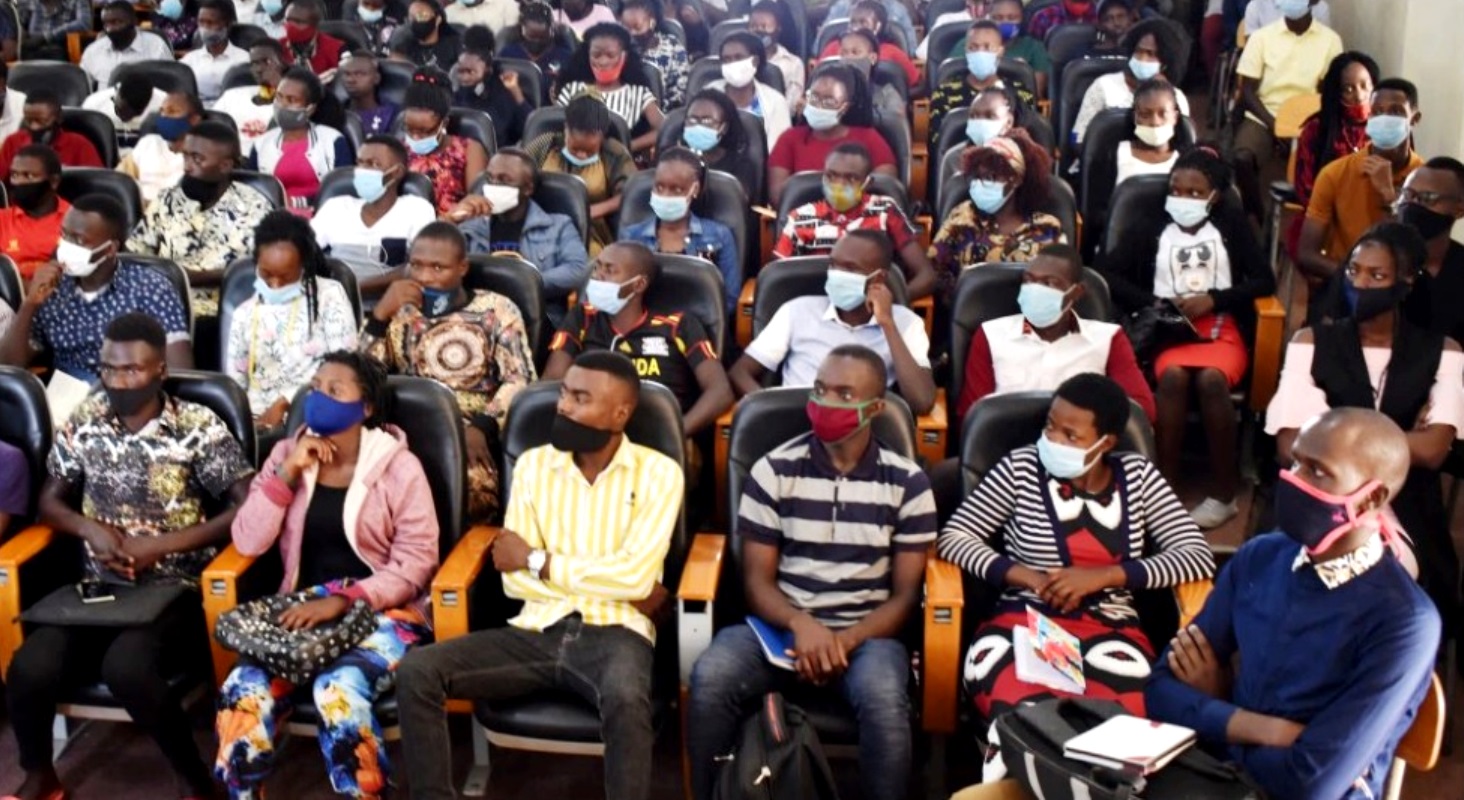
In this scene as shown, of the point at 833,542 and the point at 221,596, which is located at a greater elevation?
the point at 833,542

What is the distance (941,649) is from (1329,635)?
0.87 meters

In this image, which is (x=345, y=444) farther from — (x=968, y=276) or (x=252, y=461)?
(x=968, y=276)

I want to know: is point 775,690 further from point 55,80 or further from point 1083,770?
point 55,80

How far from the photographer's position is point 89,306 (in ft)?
15.0

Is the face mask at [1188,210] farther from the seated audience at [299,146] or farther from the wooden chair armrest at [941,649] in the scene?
the seated audience at [299,146]

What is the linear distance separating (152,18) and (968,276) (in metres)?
6.67

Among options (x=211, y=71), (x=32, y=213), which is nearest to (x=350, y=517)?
(x=32, y=213)

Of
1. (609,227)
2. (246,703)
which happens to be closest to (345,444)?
(246,703)

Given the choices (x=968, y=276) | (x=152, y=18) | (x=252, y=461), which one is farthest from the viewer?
(x=152, y=18)

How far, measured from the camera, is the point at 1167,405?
4.60 m

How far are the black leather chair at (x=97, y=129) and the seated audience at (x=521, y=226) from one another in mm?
2274

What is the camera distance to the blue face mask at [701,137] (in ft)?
19.2

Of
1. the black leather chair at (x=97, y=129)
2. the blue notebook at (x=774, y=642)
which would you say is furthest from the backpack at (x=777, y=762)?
the black leather chair at (x=97, y=129)

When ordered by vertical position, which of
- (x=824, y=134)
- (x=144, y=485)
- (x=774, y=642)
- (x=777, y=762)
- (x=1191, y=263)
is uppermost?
(x=824, y=134)
